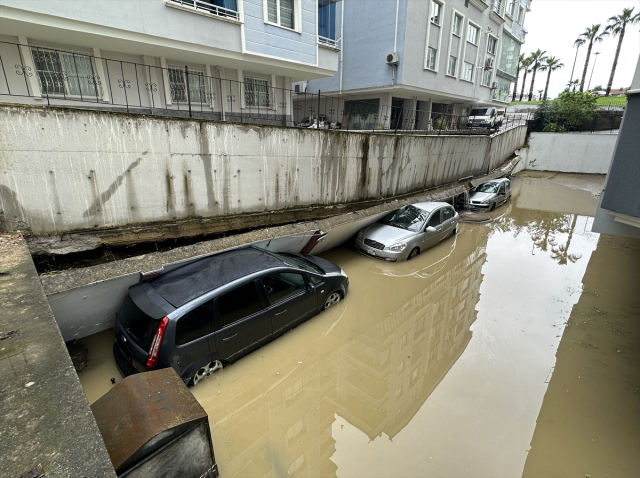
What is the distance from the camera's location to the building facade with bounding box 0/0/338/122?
6.74 meters

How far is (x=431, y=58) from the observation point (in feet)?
57.1

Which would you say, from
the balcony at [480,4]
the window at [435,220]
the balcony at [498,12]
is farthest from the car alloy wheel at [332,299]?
the balcony at [498,12]

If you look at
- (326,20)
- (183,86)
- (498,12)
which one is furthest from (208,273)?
(498,12)

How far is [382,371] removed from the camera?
4.40 metres

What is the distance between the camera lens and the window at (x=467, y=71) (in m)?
20.3

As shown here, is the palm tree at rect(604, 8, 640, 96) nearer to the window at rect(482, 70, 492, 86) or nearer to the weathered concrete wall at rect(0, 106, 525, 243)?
the window at rect(482, 70, 492, 86)

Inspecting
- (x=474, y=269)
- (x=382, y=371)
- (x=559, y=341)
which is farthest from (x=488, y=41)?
(x=382, y=371)

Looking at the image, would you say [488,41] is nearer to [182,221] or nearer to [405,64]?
[405,64]

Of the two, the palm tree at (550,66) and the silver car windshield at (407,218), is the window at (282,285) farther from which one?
the palm tree at (550,66)

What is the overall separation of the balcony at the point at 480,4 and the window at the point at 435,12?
3.94 metres

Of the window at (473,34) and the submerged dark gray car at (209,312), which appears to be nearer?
the submerged dark gray car at (209,312)

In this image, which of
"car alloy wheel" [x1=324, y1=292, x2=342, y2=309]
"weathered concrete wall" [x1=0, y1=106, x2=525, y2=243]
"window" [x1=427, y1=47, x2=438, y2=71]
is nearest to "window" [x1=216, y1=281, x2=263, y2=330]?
"car alloy wheel" [x1=324, y1=292, x2=342, y2=309]

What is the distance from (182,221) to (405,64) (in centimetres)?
1462

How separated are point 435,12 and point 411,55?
3429 mm
